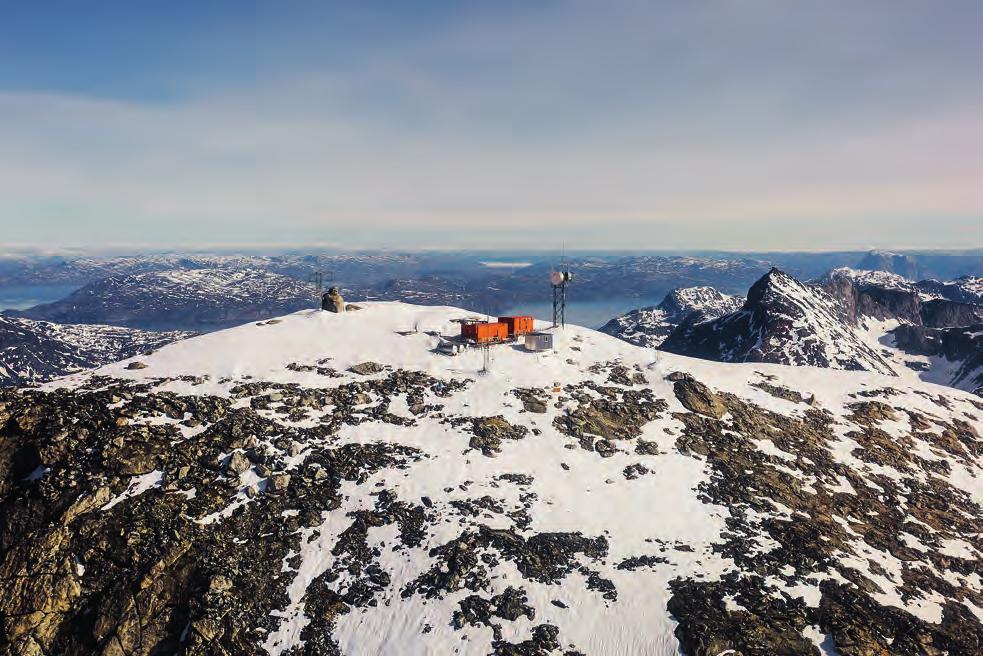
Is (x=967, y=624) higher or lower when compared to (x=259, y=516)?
lower

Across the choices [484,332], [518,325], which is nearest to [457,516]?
[484,332]

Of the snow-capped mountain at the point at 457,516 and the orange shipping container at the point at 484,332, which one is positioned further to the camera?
the orange shipping container at the point at 484,332

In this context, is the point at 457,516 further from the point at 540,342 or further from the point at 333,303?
the point at 333,303

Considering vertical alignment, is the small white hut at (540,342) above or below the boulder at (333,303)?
below

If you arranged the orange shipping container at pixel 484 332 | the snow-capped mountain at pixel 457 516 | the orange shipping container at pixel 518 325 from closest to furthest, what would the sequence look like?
the snow-capped mountain at pixel 457 516 < the orange shipping container at pixel 484 332 < the orange shipping container at pixel 518 325

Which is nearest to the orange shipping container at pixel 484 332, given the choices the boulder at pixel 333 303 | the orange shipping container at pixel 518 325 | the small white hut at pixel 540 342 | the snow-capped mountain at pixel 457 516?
the orange shipping container at pixel 518 325

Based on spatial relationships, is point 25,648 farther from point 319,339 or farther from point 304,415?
point 319,339

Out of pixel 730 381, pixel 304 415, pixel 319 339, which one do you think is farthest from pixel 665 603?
pixel 319 339

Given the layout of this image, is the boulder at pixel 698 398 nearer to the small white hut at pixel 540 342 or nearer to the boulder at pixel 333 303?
the small white hut at pixel 540 342
